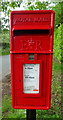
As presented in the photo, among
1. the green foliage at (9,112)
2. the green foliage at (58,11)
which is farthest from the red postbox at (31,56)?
the green foliage at (58,11)

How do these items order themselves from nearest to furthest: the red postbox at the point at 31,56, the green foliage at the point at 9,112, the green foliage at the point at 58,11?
the red postbox at the point at 31,56 < the green foliage at the point at 9,112 < the green foliage at the point at 58,11

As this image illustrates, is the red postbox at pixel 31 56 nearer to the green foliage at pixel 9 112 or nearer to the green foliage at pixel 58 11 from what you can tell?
the green foliage at pixel 9 112

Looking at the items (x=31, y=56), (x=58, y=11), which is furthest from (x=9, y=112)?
(x=58, y=11)

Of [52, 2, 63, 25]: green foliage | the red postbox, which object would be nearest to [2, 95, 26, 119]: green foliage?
the red postbox

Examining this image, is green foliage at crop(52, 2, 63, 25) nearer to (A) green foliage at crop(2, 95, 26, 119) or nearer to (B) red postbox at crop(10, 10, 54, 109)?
(A) green foliage at crop(2, 95, 26, 119)

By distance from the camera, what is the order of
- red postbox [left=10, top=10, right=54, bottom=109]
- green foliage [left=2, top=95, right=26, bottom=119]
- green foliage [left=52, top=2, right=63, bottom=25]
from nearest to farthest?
red postbox [left=10, top=10, right=54, bottom=109]
green foliage [left=2, top=95, right=26, bottom=119]
green foliage [left=52, top=2, right=63, bottom=25]

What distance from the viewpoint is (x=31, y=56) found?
221 centimetres

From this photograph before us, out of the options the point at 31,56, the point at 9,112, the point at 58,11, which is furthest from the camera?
the point at 58,11

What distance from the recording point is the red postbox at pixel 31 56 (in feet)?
7.01

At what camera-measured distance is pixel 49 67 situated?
225 centimetres

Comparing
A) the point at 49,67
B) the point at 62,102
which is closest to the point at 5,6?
the point at 62,102

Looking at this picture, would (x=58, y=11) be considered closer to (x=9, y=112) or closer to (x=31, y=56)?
(x=9, y=112)

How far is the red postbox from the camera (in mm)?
2137

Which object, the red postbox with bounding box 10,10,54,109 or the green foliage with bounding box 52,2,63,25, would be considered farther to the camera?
the green foliage with bounding box 52,2,63,25
